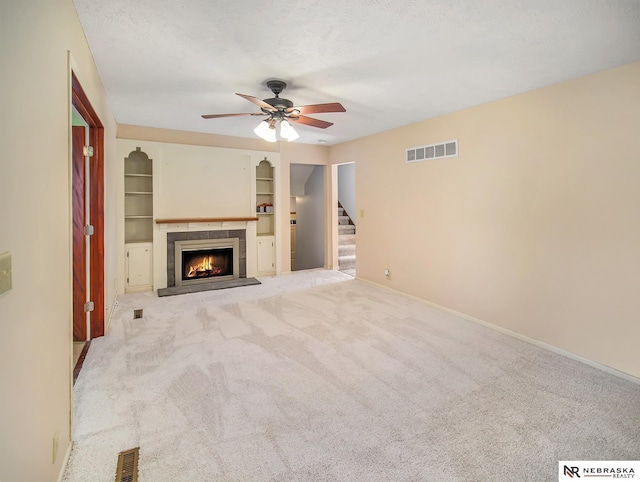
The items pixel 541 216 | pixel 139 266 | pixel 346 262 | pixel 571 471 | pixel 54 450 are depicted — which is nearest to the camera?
pixel 54 450

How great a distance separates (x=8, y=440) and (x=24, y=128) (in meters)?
1.05

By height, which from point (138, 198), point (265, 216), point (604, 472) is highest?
point (138, 198)

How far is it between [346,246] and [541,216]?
4631mm

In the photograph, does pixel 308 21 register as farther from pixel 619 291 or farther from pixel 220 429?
pixel 619 291

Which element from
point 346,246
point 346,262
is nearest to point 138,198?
point 346,262

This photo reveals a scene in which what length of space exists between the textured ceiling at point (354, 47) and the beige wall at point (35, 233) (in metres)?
0.59

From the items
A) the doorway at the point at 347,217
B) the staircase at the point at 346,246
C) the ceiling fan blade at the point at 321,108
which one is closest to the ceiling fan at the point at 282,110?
the ceiling fan blade at the point at 321,108

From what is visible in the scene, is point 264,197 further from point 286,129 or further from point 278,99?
point 278,99

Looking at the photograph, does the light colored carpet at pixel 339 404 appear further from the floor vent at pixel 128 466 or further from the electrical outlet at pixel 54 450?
the electrical outlet at pixel 54 450

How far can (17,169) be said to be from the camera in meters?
1.16

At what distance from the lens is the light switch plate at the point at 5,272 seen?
3.31 feet

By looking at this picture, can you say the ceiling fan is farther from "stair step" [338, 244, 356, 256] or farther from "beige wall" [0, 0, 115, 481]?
"stair step" [338, 244, 356, 256]

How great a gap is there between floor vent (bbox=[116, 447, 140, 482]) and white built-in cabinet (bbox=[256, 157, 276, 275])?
442 centimetres

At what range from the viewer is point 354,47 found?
243 centimetres
